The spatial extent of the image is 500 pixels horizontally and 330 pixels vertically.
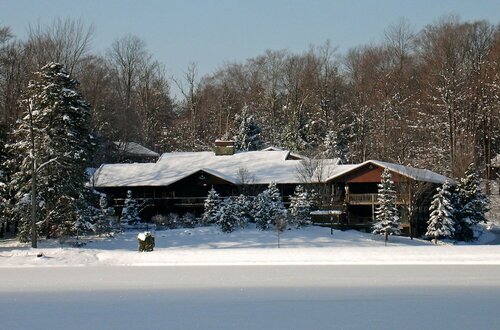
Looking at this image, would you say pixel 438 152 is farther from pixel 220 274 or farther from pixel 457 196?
pixel 220 274

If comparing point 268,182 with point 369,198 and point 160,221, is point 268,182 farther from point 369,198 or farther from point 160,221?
point 160,221

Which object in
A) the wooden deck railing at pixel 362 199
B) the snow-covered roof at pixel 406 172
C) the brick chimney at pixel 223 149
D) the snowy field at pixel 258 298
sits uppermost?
the brick chimney at pixel 223 149

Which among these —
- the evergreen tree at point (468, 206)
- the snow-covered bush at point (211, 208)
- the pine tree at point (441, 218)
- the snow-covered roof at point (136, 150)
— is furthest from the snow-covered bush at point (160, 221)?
the snow-covered roof at point (136, 150)

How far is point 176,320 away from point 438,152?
49.0 metres

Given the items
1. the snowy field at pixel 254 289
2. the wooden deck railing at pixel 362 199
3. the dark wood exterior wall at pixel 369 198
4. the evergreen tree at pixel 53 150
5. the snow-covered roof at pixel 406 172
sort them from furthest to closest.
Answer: the wooden deck railing at pixel 362 199 < the snow-covered roof at pixel 406 172 < the dark wood exterior wall at pixel 369 198 < the evergreen tree at pixel 53 150 < the snowy field at pixel 254 289

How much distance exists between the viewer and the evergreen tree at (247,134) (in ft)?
231

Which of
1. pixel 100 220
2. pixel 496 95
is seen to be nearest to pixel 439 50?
pixel 496 95

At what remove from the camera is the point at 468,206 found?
153 feet

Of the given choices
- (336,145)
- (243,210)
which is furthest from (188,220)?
(336,145)

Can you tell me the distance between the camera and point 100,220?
4144 centimetres

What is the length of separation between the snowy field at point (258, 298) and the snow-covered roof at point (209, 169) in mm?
25688

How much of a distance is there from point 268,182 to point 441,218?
12213 millimetres

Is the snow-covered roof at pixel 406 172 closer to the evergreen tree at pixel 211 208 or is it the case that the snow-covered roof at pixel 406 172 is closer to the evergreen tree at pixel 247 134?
the evergreen tree at pixel 211 208

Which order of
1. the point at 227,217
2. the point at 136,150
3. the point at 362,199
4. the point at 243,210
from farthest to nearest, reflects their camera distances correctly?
the point at 136,150
the point at 362,199
the point at 243,210
the point at 227,217
